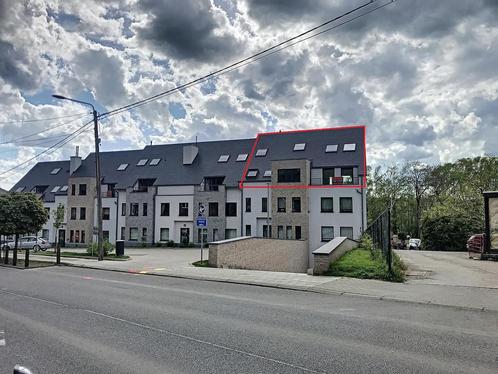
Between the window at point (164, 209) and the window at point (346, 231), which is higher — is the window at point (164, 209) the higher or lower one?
the higher one

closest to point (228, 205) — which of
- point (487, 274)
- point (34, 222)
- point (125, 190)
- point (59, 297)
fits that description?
point (125, 190)

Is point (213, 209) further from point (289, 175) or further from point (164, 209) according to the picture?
point (289, 175)

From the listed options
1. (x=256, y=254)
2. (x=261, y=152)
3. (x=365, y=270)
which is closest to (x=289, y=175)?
(x=261, y=152)

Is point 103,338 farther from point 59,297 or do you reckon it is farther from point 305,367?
→ point 59,297

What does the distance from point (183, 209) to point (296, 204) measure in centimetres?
1287

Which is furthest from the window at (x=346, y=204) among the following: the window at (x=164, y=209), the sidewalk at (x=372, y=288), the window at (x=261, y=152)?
the sidewalk at (x=372, y=288)

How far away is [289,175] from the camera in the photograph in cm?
3984

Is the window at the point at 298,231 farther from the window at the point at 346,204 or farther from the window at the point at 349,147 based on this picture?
the window at the point at 349,147

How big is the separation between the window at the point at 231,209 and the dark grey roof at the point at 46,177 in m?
25.1

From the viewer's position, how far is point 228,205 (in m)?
43.6

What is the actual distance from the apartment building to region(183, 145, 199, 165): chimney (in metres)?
0.11

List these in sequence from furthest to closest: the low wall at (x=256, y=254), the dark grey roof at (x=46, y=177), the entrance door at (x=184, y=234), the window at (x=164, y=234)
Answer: the dark grey roof at (x=46, y=177) < the window at (x=164, y=234) < the entrance door at (x=184, y=234) < the low wall at (x=256, y=254)

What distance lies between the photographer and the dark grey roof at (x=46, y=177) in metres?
56.7

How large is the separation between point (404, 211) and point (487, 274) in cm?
5931
